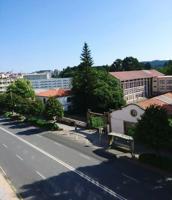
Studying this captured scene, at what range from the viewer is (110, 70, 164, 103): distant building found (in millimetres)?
84963

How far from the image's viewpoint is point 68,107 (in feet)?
235

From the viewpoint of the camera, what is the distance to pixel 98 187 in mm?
24719

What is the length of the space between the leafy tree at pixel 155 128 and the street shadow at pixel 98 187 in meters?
3.09

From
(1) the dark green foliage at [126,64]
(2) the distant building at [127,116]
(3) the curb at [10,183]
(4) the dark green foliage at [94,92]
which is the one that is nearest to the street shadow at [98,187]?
(3) the curb at [10,183]

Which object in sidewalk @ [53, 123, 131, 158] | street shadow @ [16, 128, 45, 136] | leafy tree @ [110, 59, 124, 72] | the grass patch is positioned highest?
leafy tree @ [110, 59, 124, 72]

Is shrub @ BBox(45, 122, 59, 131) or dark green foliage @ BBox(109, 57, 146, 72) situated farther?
dark green foliage @ BBox(109, 57, 146, 72)

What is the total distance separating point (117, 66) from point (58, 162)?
325 ft

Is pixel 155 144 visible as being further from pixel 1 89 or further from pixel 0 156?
pixel 1 89

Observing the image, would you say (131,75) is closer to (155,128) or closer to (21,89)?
(21,89)

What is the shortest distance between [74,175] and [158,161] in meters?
8.18

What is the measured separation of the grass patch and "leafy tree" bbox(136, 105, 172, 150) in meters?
1.23

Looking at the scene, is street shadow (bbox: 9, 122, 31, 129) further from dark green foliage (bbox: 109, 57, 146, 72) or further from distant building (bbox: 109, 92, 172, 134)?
dark green foliage (bbox: 109, 57, 146, 72)

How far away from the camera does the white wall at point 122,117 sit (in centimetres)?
3951

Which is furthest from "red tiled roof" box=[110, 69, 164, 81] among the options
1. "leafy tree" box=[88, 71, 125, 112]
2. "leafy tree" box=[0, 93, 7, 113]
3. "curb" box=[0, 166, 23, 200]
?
"curb" box=[0, 166, 23, 200]
